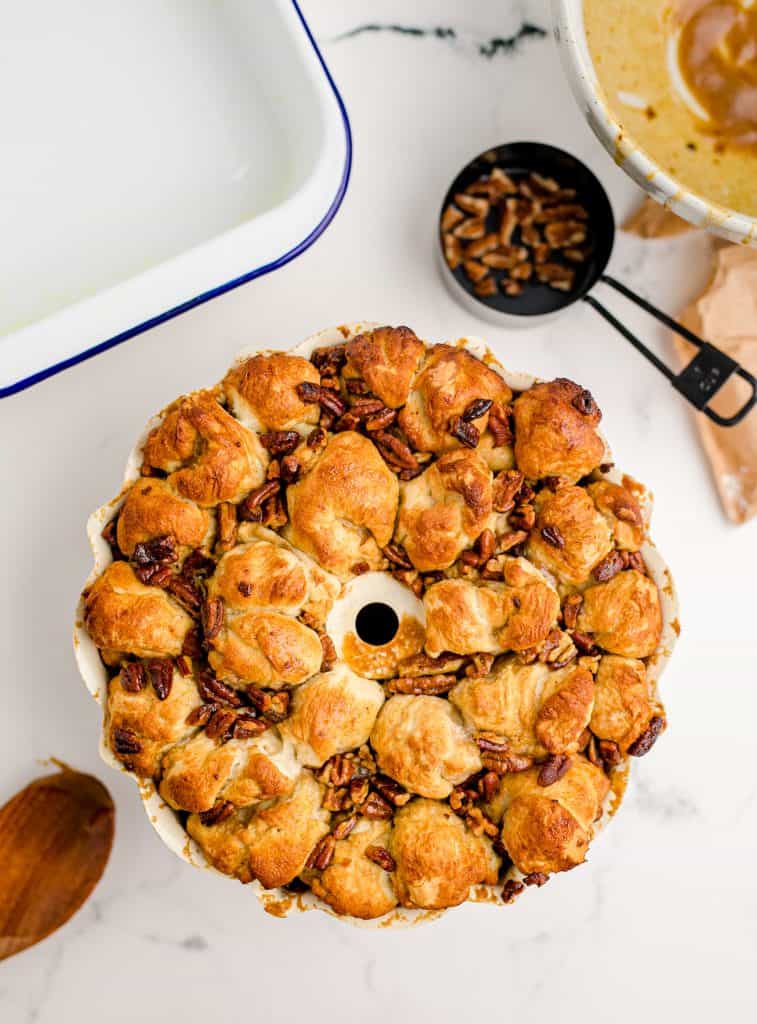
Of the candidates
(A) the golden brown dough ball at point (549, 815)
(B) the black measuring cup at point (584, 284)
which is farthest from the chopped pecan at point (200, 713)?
(B) the black measuring cup at point (584, 284)

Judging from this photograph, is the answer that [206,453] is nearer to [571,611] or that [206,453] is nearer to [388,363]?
[388,363]

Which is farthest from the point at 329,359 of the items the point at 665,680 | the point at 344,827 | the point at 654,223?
the point at 665,680

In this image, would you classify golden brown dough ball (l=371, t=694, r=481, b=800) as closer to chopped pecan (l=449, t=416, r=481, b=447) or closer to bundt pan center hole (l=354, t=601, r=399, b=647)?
bundt pan center hole (l=354, t=601, r=399, b=647)

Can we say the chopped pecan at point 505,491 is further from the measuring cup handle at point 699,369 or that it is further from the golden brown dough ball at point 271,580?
the measuring cup handle at point 699,369

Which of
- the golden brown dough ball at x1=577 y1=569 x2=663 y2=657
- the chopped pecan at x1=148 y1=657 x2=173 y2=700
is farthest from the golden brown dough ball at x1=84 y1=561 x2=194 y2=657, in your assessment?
the golden brown dough ball at x1=577 y1=569 x2=663 y2=657

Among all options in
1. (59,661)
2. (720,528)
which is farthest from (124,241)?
(720,528)

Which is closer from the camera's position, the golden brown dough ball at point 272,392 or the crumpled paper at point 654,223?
the golden brown dough ball at point 272,392
